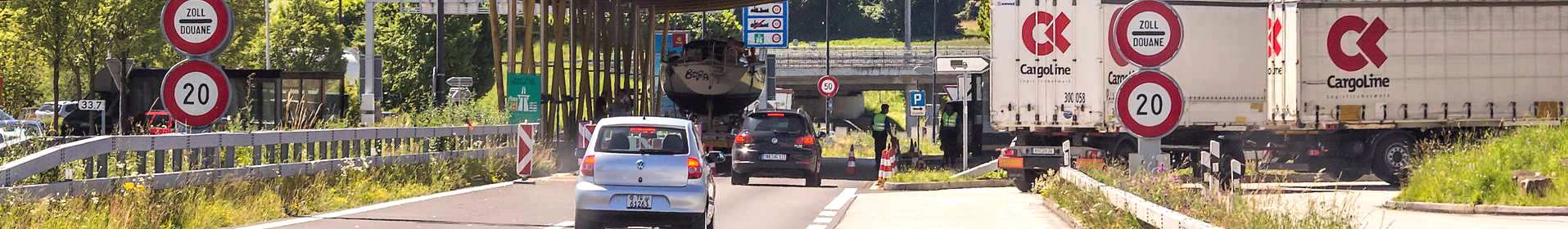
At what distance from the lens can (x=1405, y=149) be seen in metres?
25.5

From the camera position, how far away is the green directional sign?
110 ft

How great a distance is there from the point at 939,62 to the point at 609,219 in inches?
522

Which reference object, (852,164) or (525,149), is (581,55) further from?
(525,149)

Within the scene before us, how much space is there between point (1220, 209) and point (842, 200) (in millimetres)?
10294

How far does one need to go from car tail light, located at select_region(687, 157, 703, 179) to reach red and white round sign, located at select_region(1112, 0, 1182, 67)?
3494mm

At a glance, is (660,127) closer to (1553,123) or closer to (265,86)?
(1553,123)

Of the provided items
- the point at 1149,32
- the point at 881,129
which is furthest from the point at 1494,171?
the point at 881,129

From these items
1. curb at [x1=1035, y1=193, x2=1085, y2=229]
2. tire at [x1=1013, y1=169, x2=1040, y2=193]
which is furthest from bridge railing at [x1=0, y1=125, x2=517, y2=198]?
curb at [x1=1035, y1=193, x2=1085, y2=229]

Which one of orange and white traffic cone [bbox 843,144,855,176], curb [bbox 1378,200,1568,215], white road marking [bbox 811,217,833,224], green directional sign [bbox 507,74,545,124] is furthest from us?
green directional sign [bbox 507,74,545,124]

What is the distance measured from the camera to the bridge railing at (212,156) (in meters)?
13.9

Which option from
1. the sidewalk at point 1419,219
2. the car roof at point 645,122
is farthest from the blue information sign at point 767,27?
the car roof at point 645,122

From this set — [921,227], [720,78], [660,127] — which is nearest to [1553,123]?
[921,227]

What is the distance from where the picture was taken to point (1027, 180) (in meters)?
25.0

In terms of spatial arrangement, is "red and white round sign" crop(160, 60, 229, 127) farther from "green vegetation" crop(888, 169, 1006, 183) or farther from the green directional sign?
the green directional sign
